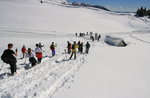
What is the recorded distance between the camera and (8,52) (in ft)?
29.5

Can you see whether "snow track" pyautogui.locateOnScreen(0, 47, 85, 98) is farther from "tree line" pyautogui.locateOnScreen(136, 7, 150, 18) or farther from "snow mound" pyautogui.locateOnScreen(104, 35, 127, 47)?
"tree line" pyautogui.locateOnScreen(136, 7, 150, 18)

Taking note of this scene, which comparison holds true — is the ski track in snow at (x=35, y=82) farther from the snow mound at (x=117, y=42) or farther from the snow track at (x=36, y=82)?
the snow mound at (x=117, y=42)

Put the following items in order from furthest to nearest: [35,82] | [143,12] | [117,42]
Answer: [143,12], [117,42], [35,82]

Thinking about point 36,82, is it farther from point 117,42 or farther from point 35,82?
point 117,42

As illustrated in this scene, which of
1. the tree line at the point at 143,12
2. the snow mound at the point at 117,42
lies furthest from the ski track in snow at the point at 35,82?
the tree line at the point at 143,12

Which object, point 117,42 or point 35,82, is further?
point 117,42

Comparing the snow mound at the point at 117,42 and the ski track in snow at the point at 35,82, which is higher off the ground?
the ski track in snow at the point at 35,82

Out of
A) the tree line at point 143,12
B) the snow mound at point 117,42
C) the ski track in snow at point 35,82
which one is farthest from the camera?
the tree line at point 143,12

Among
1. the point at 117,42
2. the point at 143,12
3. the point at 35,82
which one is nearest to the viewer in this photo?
the point at 35,82

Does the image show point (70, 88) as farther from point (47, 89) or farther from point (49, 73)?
point (49, 73)

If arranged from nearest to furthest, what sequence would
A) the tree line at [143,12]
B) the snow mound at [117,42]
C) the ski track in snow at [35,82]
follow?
the ski track in snow at [35,82] → the snow mound at [117,42] → the tree line at [143,12]

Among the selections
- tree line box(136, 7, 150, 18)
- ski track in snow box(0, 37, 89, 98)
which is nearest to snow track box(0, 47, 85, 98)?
ski track in snow box(0, 37, 89, 98)

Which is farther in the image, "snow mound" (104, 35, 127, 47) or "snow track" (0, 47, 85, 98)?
"snow mound" (104, 35, 127, 47)

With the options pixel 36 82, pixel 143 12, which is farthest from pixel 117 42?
pixel 143 12
